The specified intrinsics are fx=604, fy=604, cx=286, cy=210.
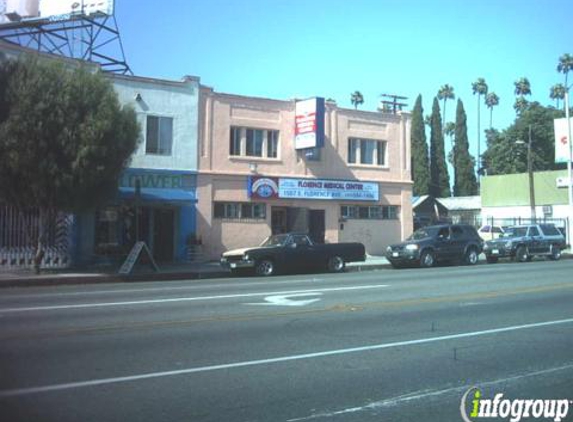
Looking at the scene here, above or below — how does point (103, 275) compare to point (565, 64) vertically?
below

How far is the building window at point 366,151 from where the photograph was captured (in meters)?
30.6

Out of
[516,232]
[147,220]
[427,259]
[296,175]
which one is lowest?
[427,259]

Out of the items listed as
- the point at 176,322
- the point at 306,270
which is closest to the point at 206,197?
the point at 306,270

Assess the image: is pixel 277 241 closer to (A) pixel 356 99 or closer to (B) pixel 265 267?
(B) pixel 265 267

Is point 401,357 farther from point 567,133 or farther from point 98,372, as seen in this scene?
point 567,133

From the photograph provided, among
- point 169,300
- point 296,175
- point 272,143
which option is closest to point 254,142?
point 272,143

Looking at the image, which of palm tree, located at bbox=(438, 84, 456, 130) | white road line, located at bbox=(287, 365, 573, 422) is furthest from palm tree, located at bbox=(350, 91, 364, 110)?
white road line, located at bbox=(287, 365, 573, 422)

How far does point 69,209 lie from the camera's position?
19375 mm

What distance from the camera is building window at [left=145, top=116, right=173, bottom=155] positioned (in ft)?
83.1

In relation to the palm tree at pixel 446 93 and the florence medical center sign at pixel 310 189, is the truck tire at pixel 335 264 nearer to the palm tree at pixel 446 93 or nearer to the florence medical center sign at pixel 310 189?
the florence medical center sign at pixel 310 189

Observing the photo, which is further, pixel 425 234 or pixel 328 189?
pixel 328 189

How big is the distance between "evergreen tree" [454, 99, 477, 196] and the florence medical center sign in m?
45.2
